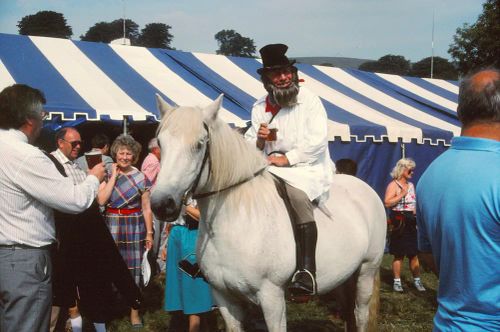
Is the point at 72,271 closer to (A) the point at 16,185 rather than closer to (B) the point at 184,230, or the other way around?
(B) the point at 184,230

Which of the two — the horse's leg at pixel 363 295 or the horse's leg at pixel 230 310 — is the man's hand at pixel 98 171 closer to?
the horse's leg at pixel 230 310

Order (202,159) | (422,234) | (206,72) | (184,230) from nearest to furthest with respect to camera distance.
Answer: (422,234), (202,159), (184,230), (206,72)

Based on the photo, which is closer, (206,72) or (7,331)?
(7,331)

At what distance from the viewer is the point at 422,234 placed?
230cm

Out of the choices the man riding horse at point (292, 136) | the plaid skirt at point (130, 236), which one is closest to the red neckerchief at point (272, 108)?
the man riding horse at point (292, 136)

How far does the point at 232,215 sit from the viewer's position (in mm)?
3523

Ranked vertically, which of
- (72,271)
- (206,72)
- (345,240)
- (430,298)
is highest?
(206,72)

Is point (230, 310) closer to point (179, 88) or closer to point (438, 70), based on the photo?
point (179, 88)

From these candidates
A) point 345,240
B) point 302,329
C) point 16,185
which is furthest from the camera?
point 302,329

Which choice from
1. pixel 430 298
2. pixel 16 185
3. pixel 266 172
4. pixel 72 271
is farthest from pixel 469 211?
pixel 430 298

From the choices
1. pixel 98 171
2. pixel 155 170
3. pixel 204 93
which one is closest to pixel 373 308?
pixel 98 171

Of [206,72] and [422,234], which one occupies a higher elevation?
[206,72]

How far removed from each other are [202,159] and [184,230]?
2196mm

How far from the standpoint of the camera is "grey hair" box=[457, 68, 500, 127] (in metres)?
1.92
